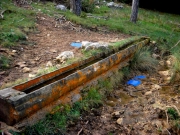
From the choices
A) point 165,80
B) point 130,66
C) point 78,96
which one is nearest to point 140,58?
point 130,66

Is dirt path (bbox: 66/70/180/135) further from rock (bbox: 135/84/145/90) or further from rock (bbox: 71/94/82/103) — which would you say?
rock (bbox: 71/94/82/103)

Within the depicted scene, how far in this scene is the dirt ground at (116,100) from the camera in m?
2.71

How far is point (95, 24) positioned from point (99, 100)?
428 cm

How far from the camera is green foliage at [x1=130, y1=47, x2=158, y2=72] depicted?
4812 millimetres

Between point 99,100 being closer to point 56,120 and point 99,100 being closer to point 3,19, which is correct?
point 56,120

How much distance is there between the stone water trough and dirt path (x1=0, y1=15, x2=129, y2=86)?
0.48 metres

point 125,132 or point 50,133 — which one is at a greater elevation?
point 50,133

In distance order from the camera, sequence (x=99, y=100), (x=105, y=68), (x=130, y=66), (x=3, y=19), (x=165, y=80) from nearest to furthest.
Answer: (x=99, y=100) < (x=105, y=68) < (x=165, y=80) < (x=130, y=66) < (x=3, y=19)

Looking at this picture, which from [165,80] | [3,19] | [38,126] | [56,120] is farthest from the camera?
[3,19]

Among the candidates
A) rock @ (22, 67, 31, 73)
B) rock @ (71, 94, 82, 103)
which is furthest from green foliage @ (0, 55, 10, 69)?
rock @ (71, 94, 82, 103)

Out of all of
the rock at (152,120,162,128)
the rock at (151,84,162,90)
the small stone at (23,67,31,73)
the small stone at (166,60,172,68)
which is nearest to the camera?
the rock at (152,120,162,128)

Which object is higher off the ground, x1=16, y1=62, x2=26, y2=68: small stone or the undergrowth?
x1=16, y1=62, x2=26, y2=68: small stone

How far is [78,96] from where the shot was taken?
120 inches

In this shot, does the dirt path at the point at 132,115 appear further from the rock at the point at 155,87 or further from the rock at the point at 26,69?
the rock at the point at 26,69
